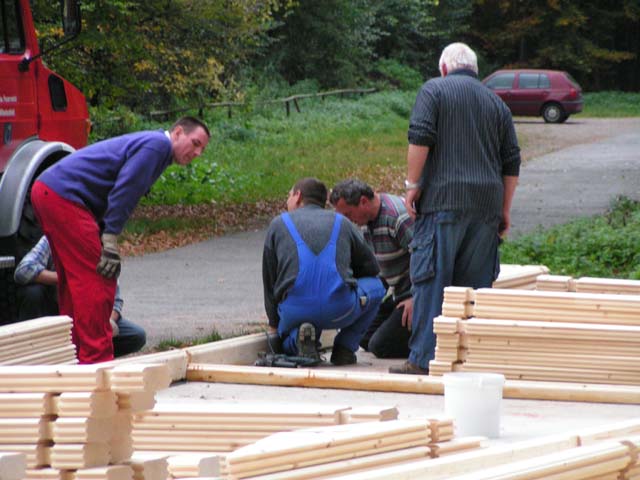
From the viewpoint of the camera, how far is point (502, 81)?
44.4 metres

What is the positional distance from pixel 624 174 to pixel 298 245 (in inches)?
730

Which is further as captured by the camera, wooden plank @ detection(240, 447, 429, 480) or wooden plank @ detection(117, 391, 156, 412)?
wooden plank @ detection(117, 391, 156, 412)

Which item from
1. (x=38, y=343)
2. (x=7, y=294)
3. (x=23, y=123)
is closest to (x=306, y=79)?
(x=23, y=123)

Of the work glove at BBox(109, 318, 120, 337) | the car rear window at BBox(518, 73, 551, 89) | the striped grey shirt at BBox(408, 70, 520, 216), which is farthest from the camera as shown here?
the car rear window at BBox(518, 73, 551, 89)

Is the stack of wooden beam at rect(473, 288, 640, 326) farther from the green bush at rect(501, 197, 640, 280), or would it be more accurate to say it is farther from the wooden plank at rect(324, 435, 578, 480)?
the green bush at rect(501, 197, 640, 280)

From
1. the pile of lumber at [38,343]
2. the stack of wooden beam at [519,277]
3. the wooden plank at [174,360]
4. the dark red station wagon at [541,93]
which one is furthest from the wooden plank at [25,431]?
the dark red station wagon at [541,93]

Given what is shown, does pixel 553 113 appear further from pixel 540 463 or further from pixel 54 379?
pixel 540 463

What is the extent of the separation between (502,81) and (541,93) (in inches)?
70.7

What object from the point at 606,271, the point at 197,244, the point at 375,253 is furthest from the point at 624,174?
the point at 375,253

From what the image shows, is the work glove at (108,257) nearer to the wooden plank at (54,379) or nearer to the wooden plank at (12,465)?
the wooden plank at (54,379)

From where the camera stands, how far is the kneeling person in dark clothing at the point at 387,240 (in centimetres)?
914

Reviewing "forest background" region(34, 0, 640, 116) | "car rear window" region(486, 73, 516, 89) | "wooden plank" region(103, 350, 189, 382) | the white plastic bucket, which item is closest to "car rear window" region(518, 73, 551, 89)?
"car rear window" region(486, 73, 516, 89)

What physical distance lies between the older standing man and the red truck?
9.28 feet

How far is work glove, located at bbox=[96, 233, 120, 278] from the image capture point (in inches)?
324
